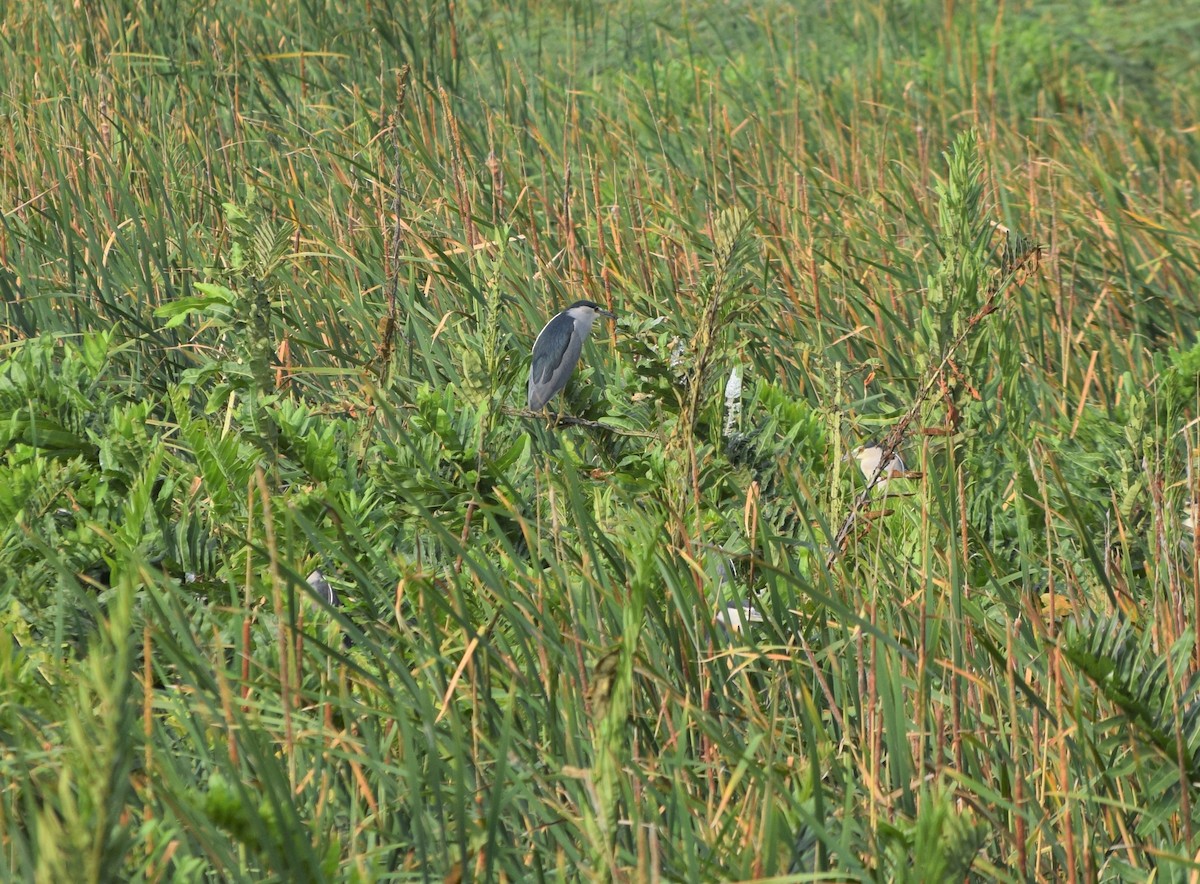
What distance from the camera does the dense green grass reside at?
1444mm

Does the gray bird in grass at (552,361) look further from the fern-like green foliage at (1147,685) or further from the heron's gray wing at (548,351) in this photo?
the fern-like green foliage at (1147,685)

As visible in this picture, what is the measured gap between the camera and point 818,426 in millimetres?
2641

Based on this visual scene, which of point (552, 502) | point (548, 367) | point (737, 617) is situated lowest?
point (737, 617)

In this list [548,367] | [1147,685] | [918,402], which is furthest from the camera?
[548,367]

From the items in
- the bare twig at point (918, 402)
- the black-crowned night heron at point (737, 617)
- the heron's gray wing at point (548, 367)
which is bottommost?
the black-crowned night heron at point (737, 617)

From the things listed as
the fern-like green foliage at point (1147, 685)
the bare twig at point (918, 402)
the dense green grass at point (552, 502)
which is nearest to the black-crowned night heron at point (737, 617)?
the dense green grass at point (552, 502)

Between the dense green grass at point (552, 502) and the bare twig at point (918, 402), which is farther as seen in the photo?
the bare twig at point (918, 402)

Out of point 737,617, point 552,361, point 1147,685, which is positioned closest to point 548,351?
point 552,361

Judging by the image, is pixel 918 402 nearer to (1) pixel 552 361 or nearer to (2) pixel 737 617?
(2) pixel 737 617

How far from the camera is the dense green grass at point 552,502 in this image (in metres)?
1.44

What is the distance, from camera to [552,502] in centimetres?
174

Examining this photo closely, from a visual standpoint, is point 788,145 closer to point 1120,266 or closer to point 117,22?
point 1120,266

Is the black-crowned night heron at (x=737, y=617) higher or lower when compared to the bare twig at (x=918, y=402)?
lower

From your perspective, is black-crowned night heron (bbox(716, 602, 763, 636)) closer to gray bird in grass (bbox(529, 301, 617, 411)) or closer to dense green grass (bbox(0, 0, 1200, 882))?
dense green grass (bbox(0, 0, 1200, 882))
